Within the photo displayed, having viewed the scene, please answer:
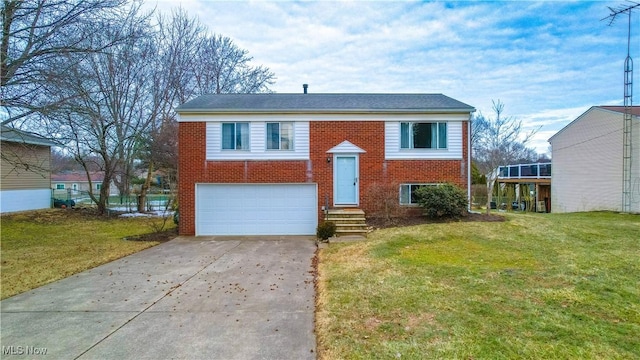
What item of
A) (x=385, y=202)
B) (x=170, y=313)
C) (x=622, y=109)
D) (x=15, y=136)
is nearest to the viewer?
(x=170, y=313)

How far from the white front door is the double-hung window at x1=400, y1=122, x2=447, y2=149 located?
2.07m

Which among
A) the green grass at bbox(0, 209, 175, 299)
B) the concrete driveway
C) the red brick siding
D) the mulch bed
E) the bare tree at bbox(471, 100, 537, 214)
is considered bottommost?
the green grass at bbox(0, 209, 175, 299)

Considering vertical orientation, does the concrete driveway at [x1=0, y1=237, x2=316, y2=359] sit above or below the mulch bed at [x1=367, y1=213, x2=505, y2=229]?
below

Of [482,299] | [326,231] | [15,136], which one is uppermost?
[15,136]

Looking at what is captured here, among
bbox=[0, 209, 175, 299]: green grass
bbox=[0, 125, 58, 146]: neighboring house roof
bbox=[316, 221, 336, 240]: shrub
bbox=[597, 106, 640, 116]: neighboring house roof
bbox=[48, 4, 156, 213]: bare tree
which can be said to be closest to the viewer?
bbox=[0, 209, 175, 299]: green grass

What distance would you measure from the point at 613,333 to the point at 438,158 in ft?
30.7

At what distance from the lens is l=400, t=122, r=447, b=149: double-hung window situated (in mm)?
12797

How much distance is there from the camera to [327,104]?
13.1m

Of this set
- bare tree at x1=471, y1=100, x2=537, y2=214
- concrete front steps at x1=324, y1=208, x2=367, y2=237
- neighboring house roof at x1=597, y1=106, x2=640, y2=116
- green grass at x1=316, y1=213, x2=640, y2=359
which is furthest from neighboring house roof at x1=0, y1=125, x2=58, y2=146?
neighboring house roof at x1=597, y1=106, x2=640, y2=116

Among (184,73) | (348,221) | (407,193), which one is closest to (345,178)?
(348,221)

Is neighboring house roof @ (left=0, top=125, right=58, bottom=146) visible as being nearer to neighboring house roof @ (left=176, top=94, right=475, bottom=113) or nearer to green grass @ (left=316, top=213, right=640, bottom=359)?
neighboring house roof @ (left=176, top=94, right=475, bottom=113)

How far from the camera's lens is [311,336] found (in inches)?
161

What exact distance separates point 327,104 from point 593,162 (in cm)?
1672

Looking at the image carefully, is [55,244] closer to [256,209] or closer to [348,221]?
[256,209]
